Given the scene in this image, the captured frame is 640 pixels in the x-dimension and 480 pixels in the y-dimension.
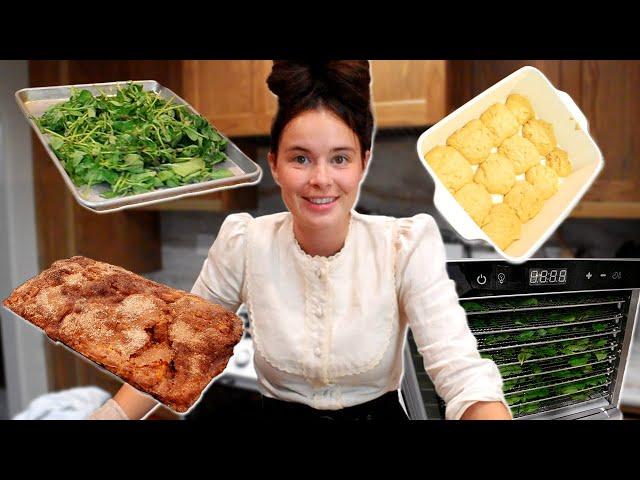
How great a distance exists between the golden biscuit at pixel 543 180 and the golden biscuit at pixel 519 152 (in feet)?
0.04

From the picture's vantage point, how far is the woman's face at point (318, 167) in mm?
839

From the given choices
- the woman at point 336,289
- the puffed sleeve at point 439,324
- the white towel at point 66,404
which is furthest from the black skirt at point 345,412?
the white towel at point 66,404

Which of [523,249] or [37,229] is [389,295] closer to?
[523,249]

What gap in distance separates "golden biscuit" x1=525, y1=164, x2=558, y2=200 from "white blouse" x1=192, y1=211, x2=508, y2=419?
201 mm

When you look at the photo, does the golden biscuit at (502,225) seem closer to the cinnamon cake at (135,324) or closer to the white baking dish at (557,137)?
the white baking dish at (557,137)

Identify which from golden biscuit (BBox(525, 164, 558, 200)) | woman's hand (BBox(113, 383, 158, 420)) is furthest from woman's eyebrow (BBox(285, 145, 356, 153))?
woman's hand (BBox(113, 383, 158, 420))

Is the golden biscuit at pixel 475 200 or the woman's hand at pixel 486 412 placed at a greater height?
the golden biscuit at pixel 475 200

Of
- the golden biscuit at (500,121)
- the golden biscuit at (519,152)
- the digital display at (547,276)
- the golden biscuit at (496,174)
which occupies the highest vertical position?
the golden biscuit at (500,121)

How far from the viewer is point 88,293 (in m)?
0.94

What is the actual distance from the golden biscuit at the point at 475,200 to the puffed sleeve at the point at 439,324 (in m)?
0.10

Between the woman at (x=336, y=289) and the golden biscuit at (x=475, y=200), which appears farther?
the golden biscuit at (x=475, y=200)

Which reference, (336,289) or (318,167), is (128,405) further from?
(318,167)
